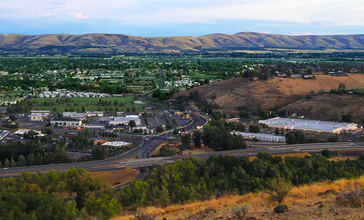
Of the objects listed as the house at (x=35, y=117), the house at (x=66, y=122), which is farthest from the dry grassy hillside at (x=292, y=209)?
the house at (x=35, y=117)

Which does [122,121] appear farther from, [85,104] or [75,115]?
[85,104]

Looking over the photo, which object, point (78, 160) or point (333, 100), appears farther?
point (333, 100)

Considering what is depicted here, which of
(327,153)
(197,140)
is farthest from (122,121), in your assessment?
(327,153)

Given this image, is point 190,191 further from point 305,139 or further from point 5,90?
point 5,90

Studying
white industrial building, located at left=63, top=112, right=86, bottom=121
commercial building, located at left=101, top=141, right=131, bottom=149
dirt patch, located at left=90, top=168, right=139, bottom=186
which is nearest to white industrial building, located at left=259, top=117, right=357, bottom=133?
commercial building, located at left=101, top=141, right=131, bottom=149

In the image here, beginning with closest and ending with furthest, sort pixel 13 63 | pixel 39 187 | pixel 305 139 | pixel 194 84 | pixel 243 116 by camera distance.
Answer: pixel 39 187
pixel 305 139
pixel 243 116
pixel 194 84
pixel 13 63

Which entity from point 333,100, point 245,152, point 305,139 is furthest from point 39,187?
point 333,100
